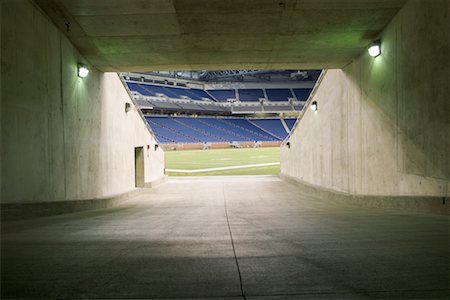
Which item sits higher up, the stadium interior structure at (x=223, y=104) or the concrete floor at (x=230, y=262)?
the stadium interior structure at (x=223, y=104)

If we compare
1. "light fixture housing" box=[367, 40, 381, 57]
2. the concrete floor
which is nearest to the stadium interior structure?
"light fixture housing" box=[367, 40, 381, 57]

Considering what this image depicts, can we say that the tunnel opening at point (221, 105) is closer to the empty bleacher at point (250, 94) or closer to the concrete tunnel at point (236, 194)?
the empty bleacher at point (250, 94)

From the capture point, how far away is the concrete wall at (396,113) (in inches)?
229

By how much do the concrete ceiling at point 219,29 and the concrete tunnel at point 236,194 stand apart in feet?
0.15

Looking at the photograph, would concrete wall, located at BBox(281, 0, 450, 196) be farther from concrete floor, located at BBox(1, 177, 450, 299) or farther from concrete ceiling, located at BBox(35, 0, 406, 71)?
concrete floor, located at BBox(1, 177, 450, 299)

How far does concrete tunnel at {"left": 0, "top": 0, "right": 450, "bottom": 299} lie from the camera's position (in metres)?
2.97

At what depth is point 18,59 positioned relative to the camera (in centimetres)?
601

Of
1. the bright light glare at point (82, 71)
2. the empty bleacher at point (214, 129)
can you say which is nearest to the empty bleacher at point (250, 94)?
the empty bleacher at point (214, 129)

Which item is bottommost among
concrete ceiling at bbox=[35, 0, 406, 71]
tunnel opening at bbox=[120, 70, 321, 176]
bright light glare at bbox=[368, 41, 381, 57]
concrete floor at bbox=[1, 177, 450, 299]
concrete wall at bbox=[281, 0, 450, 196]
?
concrete floor at bbox=[1, 177, 450, 299]

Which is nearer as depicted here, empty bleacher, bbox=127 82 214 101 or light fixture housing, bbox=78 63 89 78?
light fixture housing, bbox=78 63 89 78

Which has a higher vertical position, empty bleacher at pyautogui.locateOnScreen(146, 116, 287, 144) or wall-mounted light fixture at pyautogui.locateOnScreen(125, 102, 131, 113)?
empty bleacher at pyautogui.locateOnScreen(146, 116, 287, 144)

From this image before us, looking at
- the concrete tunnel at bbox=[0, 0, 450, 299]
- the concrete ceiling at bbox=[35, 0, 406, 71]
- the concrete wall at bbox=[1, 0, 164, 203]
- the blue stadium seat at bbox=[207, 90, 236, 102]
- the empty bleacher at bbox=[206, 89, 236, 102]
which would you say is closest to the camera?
the concrete tunnel at bbox=[0, 0, 450, 299]

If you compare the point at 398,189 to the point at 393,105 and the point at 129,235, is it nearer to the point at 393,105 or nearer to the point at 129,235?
the point at 393,105

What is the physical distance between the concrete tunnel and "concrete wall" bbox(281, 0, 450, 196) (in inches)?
1.5
